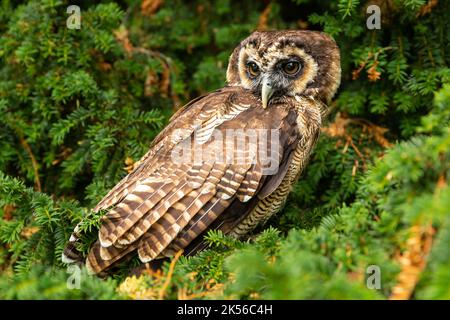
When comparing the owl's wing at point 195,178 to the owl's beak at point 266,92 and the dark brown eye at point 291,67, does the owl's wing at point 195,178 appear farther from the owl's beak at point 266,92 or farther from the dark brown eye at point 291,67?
the dark brown eye at point 291,67

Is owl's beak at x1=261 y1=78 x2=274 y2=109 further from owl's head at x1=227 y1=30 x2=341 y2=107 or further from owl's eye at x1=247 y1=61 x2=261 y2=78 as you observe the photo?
owl's eye at x1=247 y1=61 x2=261 y2=78

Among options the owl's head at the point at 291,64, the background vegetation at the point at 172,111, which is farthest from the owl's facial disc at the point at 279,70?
the background vegetation at the point at 172,111

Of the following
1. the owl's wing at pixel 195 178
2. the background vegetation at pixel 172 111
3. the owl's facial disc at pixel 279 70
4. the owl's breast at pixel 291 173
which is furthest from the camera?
the owl's facial disc at pixel 279 70

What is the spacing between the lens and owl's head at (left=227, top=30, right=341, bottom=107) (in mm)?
3455

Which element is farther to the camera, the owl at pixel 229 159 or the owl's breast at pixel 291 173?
the owl's breast at pixel 291 173

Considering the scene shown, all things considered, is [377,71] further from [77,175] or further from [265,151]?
[77,175]

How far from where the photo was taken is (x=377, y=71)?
370 cm

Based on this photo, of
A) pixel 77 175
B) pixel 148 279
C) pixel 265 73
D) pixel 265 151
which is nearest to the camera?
pixel 148 279

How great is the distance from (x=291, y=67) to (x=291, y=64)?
0.02 metres

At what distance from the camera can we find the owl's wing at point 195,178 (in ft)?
9.85

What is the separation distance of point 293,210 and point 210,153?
0.97m

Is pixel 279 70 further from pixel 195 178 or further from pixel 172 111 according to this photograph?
pixel 172 111

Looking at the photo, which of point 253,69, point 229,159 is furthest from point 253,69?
point 229,159

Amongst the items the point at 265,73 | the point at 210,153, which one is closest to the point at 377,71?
the point at 265,73
